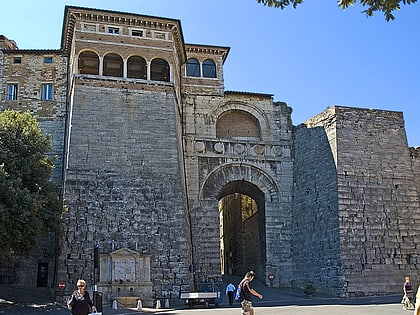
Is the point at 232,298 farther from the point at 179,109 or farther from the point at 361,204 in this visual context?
the point at 179,109

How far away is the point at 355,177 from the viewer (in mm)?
26031

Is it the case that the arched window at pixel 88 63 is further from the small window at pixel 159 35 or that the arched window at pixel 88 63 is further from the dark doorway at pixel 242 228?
the dark doorway at pixel 242 228

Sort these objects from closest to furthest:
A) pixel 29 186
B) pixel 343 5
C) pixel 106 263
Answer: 1. pixel 343 5
2. pixel 29 186
3. pixel 106 263

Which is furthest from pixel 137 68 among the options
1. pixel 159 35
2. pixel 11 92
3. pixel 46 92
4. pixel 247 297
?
pixel 247 297

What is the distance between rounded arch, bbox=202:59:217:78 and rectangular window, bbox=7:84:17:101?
10557 millimetres

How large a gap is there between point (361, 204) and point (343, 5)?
20294mm

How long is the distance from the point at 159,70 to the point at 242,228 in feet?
39.0

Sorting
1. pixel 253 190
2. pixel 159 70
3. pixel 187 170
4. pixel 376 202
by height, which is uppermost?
pixel 159 70

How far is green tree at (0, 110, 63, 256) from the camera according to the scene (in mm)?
18984

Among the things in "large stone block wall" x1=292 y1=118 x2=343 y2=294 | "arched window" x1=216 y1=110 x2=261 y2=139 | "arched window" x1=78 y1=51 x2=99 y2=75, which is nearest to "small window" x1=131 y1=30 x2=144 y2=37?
"arched window" x1=78 y1=51 x2=99 y2=75

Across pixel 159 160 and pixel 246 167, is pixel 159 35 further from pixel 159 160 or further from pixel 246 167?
pixel 246 167

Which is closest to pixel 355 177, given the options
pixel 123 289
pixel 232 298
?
pixel 232 298

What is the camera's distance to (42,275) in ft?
84.3

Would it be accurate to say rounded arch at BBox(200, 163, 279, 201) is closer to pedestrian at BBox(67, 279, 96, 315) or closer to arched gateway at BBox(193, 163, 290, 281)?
arched gateway at BBox(193, 163, 290, 281)
